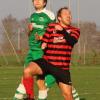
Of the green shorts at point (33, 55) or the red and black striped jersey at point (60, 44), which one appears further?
the green shorts at point (33, 55)

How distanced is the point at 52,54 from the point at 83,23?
42305 millimetres

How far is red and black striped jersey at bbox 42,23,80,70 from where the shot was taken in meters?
10.0

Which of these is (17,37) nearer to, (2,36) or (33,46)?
(2,36)

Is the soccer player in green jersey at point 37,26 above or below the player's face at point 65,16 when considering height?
below

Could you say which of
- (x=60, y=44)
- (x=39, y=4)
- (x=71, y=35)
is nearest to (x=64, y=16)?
(x=71, y=35)

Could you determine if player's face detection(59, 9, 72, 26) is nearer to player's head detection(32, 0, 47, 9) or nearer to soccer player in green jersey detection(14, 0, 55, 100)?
player's head detection(32, 0, 47, 9)

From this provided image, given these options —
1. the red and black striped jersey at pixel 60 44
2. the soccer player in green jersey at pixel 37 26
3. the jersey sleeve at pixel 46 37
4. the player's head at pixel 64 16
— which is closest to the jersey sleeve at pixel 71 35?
the red and black striped jersey at pixel 60 44

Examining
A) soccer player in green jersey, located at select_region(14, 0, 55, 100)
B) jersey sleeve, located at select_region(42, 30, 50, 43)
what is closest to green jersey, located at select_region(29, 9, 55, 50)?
soccer player in green jersey, located at select_region(14, 0, 55, 100)

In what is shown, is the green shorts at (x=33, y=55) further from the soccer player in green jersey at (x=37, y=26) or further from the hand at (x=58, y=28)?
the hand at (x=58, y=28)

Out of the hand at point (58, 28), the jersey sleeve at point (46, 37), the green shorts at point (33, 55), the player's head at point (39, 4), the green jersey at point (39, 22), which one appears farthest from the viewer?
the green jersey at point (39, 22)

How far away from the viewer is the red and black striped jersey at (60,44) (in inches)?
394

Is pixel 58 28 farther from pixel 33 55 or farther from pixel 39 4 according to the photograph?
pixel 33 55

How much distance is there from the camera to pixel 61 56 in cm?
1011

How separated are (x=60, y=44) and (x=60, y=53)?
16 cm
